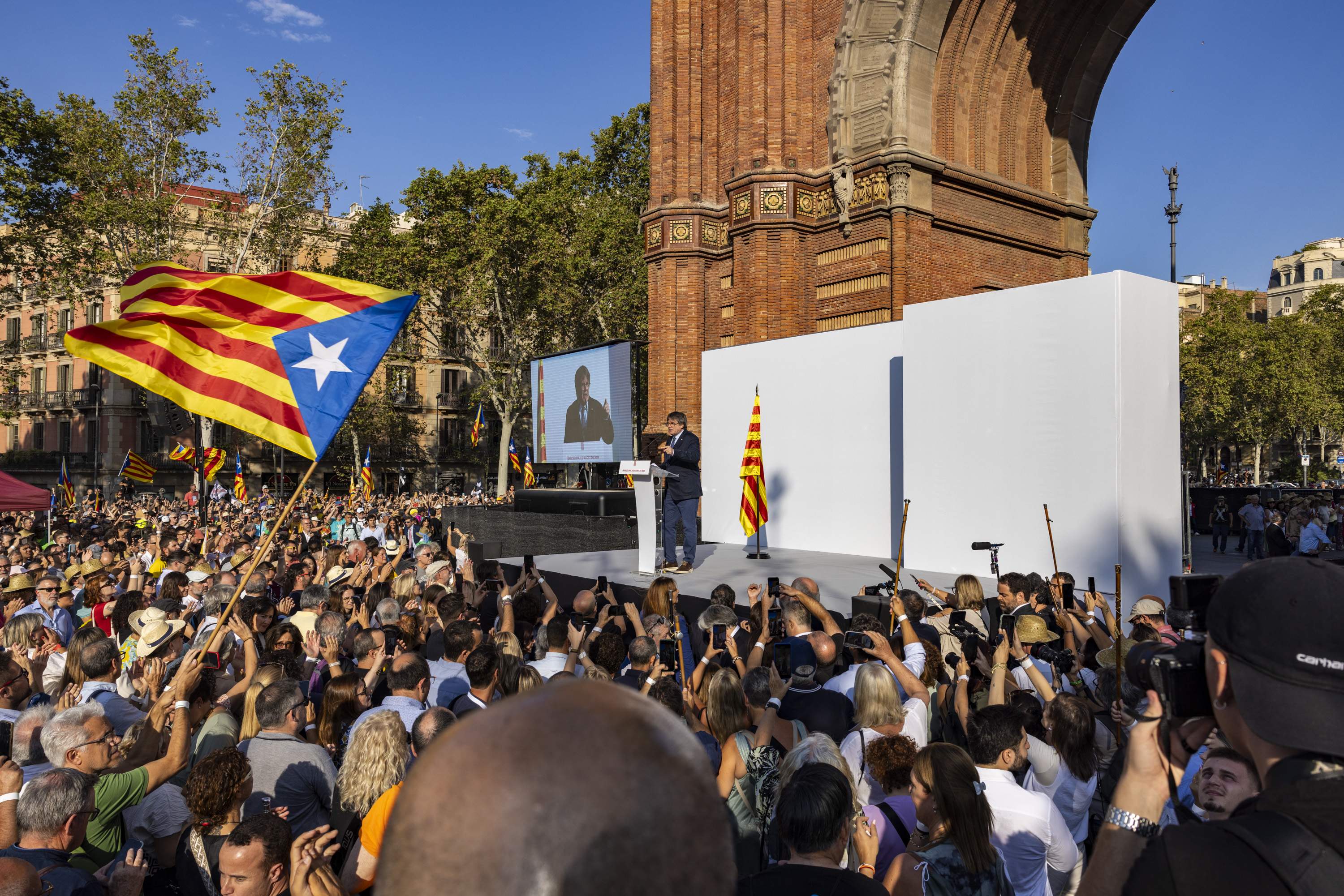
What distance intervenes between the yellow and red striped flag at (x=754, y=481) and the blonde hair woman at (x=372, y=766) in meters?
8.47

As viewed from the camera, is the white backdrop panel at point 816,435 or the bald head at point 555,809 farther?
the white backdrop panel at point 816,435

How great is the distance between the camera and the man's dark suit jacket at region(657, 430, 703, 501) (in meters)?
11.3

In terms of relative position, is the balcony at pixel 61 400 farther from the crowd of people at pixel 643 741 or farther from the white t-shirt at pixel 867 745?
the white t-shirt at pixel 867 745

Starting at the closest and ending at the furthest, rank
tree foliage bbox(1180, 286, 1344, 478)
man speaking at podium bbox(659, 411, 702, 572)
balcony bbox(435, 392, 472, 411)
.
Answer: man speaking at podium bbox(659, 411, 702, 572), tree foliage bbox(1180, 286, 1344, 478), balcony bbox(435, 392, 472, 411)

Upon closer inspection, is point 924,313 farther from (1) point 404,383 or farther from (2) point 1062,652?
(1) point 404,383

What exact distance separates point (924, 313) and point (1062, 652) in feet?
23.2

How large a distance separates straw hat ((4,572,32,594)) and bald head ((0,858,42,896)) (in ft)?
22.5

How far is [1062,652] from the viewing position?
567 centimetres

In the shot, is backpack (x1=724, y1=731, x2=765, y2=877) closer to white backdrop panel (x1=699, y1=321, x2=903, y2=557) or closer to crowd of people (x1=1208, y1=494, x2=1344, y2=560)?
white backdrop panel (x1=699, y1=321, x2=903, y2=557)

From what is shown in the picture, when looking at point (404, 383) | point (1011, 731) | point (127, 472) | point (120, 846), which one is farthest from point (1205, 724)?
point (404, 383)

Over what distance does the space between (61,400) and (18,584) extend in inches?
1954

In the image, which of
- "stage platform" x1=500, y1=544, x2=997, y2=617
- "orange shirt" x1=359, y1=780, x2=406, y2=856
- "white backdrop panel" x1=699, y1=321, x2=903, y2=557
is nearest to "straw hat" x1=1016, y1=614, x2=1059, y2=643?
"stage platform" x1=500, y1=544, x2=997, y2=617

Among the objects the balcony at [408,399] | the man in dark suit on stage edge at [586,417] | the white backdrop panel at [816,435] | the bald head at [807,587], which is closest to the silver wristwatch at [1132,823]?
the bald head at [807,587]

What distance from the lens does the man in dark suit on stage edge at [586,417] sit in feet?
64.8
